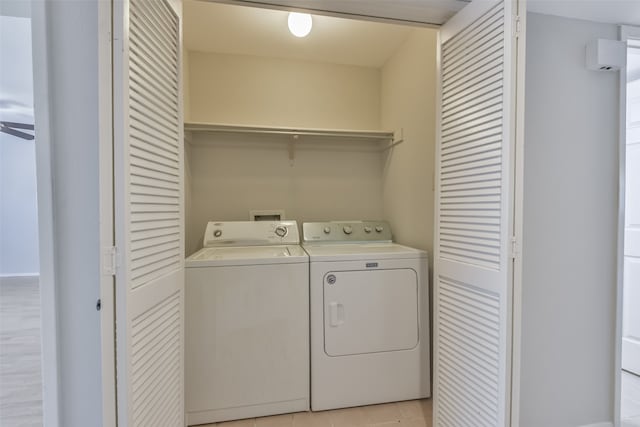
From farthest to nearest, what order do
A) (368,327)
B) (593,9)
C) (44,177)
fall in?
(368,327), (593,9), (44,177)

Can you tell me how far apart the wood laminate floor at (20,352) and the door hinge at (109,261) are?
1.49 ft

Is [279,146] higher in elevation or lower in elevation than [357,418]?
higher

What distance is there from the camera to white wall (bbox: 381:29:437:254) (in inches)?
80.2

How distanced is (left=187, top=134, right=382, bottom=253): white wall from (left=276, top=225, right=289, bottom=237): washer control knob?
0.34 m

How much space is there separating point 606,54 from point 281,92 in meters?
2.16

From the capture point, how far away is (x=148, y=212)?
1056mm

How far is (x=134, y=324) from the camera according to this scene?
966 mm

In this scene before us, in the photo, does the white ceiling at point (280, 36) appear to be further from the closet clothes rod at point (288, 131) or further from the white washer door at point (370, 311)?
the white washer door at point (370, 311)

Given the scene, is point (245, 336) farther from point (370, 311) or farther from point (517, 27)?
point (517, 27)

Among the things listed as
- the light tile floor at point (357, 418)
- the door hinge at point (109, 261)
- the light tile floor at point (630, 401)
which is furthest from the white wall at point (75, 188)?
the light tile floor at point (630, 401)

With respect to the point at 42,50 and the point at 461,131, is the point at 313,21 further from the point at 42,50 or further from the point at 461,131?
the point at 42,50

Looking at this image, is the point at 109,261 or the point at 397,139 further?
the point at 397,139

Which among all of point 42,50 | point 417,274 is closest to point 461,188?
point 417,274

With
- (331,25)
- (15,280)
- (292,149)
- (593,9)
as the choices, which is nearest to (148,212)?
(15,280)
